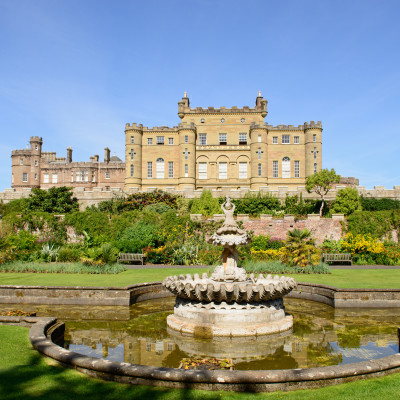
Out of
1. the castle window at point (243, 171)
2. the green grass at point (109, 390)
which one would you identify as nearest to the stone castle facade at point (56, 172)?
the castle window at point (243, 171)

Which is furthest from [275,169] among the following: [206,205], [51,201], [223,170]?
[51,201]

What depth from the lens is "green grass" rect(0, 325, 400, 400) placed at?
433 cm

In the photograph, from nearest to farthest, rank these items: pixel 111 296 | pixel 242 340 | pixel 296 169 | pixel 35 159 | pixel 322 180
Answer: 1. pixel 242 340
2. pixel 111 296
3. pixel 322 180
4. pixel 296 169
5. pixel 35 159

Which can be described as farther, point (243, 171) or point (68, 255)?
point (243, 171)

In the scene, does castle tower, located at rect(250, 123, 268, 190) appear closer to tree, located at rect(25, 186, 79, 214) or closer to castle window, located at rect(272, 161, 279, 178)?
castle window, located at rect(272, 161, 279, 178)

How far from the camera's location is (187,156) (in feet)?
141

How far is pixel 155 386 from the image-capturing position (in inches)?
183

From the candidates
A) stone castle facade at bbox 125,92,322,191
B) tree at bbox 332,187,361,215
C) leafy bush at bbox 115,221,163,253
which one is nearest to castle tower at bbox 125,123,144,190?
stone castle facade at bbox 125,92,322,191

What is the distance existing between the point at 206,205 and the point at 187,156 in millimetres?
12716

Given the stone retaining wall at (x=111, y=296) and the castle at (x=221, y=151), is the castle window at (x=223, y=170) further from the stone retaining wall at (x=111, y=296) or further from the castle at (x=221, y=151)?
the stone retaining wall at (x=111, y=296)

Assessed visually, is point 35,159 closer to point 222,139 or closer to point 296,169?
point 222,139

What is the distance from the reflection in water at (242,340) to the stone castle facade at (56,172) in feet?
157

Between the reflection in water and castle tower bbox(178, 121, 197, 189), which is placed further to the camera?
castle tower bbox(178, 121, 197, 189)

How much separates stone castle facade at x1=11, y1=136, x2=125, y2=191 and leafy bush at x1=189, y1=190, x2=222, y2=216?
27.0 metres
